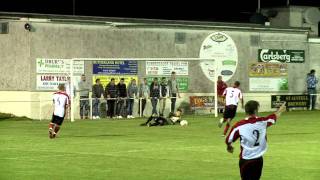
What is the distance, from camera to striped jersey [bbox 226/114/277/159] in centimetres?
1140

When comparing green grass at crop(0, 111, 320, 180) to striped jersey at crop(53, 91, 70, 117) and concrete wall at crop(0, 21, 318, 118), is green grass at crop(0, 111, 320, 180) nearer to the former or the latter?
striped jersey at crop(53, 91, 70, 117)

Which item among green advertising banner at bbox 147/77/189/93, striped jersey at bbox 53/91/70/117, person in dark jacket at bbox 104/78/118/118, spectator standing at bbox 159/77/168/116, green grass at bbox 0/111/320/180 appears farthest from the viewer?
green advertising banner at bbox 147/77/189/93

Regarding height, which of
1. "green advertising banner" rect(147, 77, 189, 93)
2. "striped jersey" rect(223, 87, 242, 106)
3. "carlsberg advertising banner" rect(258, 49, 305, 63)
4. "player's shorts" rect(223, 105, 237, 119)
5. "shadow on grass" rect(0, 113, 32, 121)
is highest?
"carlsberg advertising banner" rect(258, 49, 305, 63)

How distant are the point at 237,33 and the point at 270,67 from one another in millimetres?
2931

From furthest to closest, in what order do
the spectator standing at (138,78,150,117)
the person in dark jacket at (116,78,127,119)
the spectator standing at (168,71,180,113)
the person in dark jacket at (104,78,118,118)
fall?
the spectator standing at (168,71,180,113) < the spectator standing at (138,78,150,117) < the person in dark jacket at (116,78,127,119) < the person in dark jacket at (104,78,118,118)

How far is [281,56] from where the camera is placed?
45.0 m

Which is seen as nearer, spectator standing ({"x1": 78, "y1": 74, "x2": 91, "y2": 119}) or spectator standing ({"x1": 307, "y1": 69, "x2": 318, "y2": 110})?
spectator standing ({"x1": 78, "y1": 74, "x2": 91, "y2": 119})

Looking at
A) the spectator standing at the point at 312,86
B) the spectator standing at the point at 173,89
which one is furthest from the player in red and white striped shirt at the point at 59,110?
the spectator standing at the point at 312,86

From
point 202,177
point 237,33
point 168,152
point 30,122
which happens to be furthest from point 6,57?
point 202,177

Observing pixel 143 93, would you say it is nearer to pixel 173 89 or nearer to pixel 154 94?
pixel 154 94

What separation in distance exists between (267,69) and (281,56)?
1322 millimetres

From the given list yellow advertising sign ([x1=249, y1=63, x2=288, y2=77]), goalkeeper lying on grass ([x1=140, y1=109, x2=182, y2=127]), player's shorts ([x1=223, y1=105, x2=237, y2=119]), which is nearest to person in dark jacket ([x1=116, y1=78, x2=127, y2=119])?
goalkeeper lying on grass ([x1=140, y1=109, x2=182, y2=127])

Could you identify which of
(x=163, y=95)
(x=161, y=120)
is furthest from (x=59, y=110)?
(x=163, y=95)

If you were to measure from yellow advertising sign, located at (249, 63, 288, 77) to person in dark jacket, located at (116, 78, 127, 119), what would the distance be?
887 centimetres
